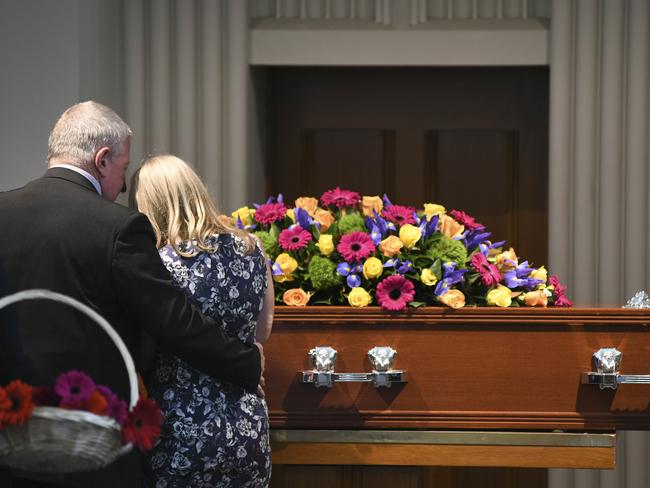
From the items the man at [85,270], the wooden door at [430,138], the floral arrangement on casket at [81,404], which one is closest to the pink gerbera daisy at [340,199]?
the man at [85,270]

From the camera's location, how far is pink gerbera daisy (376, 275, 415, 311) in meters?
2.82

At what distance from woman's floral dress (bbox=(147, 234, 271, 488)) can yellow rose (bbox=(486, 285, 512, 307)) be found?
2.45ft

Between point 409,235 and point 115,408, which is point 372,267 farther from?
point 115,408

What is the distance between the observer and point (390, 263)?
2.87 metres

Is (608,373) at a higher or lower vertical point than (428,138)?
lower

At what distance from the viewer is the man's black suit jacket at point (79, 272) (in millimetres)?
2084

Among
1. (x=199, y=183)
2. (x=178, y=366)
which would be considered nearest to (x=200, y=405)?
(x=178, y=366)

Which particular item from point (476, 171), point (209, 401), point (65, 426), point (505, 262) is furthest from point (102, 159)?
point (476, 171)

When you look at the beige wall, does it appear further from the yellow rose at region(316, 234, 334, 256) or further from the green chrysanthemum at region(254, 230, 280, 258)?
the yellow rose at region(316, 234, 334, 256)

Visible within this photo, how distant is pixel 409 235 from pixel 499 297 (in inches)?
11.6

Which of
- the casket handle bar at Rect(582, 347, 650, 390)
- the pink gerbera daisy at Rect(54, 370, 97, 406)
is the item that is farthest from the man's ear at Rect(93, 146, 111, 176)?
the casket handle bar at Rect(582, 347, 650, 390)

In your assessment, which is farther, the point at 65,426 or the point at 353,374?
the point at 353,374

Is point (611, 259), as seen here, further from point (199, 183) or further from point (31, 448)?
point (31, 448)

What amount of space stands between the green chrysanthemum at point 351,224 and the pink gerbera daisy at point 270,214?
0.17 metres
